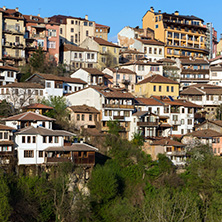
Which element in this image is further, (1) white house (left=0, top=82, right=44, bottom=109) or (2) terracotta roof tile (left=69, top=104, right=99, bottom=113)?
(1) white house (left=0, top=82, right=44, bottom=109)

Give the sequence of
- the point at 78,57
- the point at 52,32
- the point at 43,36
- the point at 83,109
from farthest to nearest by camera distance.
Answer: the point at 78,57 < the point at 52,32 < the point at 43,36 < the point at 83,109

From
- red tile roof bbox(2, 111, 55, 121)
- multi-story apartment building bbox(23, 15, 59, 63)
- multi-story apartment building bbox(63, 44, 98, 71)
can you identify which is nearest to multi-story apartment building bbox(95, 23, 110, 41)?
multi-story apartment building bbox(63, 44, 98, 71)

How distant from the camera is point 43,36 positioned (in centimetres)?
7938

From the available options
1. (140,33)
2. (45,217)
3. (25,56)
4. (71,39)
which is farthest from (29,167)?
(140,33)

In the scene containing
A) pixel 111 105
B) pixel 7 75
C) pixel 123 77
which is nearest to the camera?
pixel 111 105

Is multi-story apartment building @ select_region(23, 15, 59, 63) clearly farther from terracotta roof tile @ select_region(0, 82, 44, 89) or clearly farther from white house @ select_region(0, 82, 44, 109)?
white house @ select_region(0, 82, 44, 109)

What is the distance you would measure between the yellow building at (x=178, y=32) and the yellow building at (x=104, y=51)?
14093mm

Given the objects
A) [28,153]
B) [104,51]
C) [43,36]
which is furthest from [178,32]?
[28,153]

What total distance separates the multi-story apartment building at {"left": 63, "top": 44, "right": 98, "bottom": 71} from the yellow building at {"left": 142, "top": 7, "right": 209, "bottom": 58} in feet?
64.1

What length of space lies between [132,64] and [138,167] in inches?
1187

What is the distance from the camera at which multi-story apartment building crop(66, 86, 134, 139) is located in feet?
199

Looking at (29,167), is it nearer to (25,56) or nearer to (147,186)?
(147,186)

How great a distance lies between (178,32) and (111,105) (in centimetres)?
4332

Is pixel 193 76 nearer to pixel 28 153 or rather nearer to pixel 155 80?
pixel 155 80
